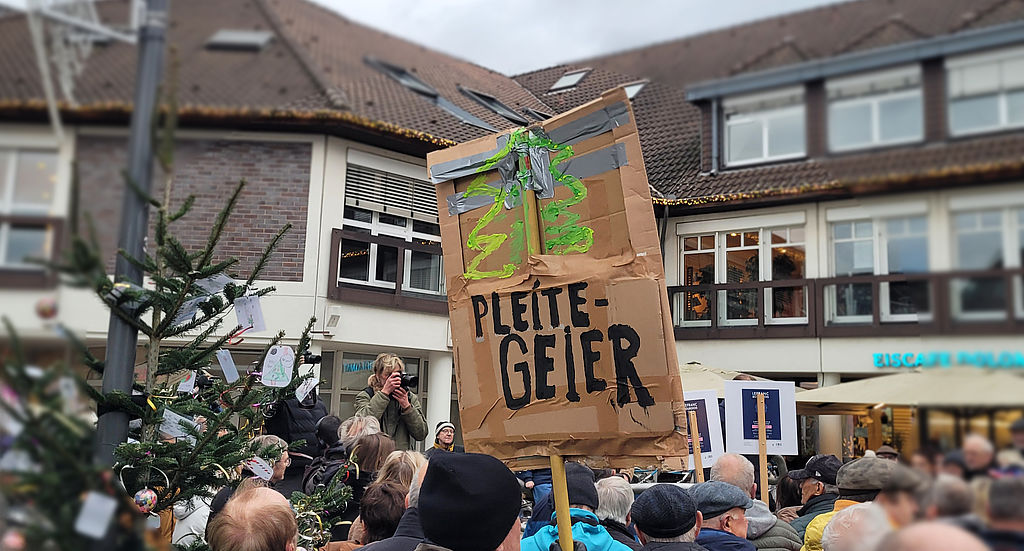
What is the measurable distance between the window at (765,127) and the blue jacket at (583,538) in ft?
9.42

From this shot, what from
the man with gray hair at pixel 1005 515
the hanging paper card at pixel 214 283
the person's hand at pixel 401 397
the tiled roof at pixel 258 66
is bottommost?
the person's hand at pixel 401 397

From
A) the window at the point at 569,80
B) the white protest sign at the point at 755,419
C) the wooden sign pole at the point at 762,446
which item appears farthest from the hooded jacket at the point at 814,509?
the window at the point at 569,80

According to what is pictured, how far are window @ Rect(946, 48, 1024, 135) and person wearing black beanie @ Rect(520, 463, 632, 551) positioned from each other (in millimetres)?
2917

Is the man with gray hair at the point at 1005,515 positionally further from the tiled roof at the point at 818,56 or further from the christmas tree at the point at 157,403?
the christmas tree at the point at 157,403

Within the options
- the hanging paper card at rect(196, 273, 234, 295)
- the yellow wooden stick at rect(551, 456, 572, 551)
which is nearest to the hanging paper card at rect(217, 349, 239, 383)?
the hanging paper card at rect(196, 273, 234, 295)

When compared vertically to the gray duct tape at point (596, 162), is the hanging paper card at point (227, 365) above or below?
below

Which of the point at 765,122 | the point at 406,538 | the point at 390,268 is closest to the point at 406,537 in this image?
the point at 406,538

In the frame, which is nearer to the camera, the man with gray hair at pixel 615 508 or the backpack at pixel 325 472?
the man with gray hair at pixel 615 508

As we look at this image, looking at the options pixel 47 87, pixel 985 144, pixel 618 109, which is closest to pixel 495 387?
pixel 618 109

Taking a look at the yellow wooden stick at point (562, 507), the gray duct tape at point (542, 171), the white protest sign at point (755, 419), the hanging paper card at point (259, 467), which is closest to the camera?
the gray duct tape at point (542, 171)

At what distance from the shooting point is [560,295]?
253 cm

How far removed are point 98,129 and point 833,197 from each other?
2.59 ft

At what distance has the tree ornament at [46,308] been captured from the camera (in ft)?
3.10

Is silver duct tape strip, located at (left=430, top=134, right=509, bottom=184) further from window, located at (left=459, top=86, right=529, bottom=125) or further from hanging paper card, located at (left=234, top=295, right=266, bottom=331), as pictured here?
hanging paper card, located at (left=234, top=295, right=266, bottom=331)
